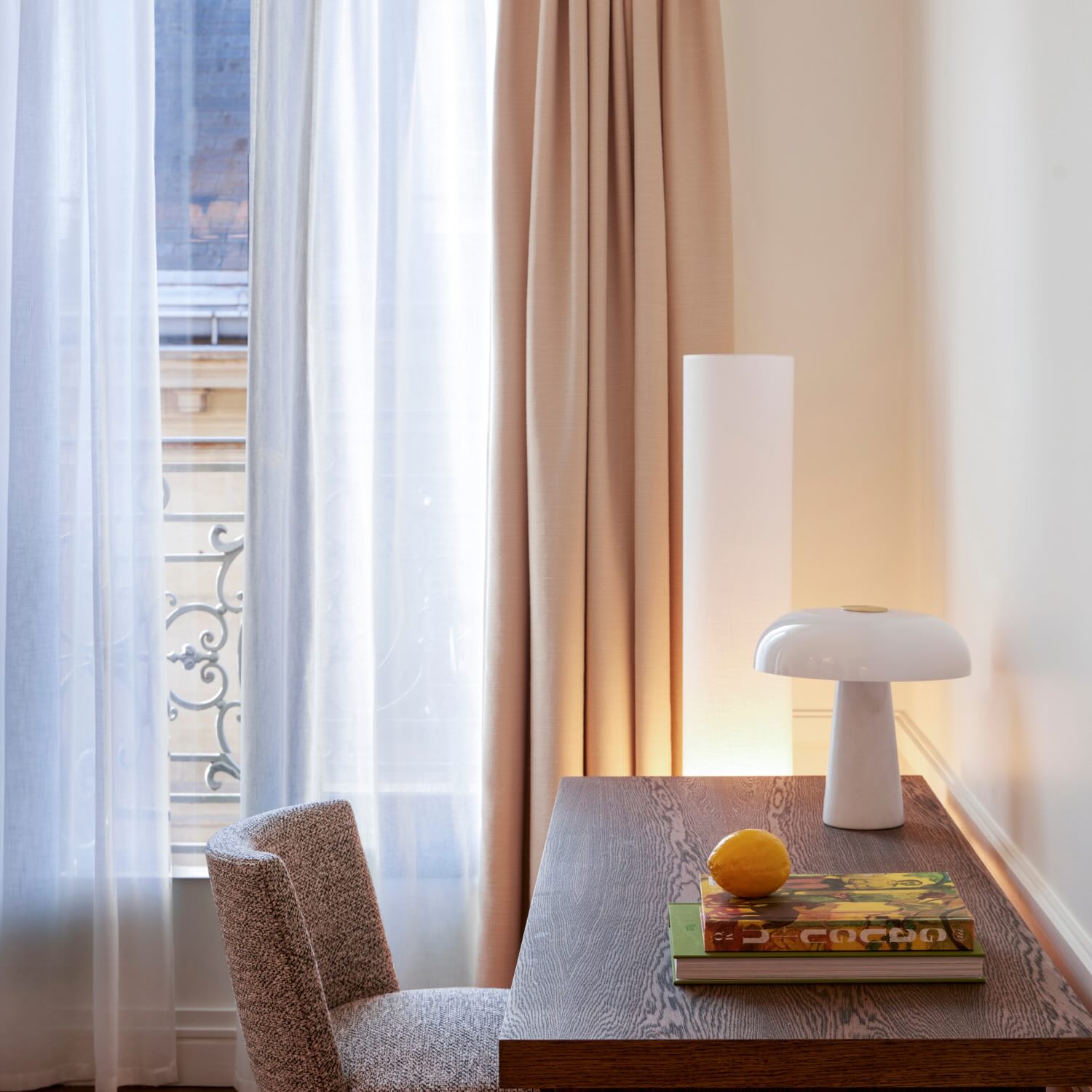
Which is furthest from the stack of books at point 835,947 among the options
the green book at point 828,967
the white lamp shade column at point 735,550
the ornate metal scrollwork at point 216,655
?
the ornate metal scrollwork at point 216,655

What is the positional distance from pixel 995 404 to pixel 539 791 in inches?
44.5

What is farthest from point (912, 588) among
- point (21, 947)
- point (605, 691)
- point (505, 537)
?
point (21, 947)

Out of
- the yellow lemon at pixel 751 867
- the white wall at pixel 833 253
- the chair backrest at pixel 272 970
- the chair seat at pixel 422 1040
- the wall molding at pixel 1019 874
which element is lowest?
the chair seat at pixel 422 1040

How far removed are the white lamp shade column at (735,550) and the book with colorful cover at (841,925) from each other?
2.43 feet

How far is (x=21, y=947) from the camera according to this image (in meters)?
2.48

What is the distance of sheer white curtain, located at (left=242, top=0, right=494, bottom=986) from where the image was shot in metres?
2.39

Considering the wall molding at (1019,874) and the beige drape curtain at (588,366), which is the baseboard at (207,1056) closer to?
the beige drape curtain at (588,366)

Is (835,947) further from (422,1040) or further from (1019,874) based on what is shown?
(422,1040)

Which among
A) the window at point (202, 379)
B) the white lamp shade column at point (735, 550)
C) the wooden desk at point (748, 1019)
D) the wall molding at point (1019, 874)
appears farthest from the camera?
the window at point (202, 379)

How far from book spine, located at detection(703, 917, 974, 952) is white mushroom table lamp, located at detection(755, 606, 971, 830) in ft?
1.29

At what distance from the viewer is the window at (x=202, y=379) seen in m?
2.48

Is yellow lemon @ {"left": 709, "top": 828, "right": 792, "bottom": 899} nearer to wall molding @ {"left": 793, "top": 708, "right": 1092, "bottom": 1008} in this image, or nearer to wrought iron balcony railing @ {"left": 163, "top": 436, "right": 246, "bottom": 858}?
wall molding @ {"left": 793, "top": 708, "right": 1092, "bottom": 1008}

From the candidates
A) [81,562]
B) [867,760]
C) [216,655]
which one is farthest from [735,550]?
[81,562]

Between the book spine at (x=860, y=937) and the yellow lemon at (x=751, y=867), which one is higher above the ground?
the yellow lemon at (x=751, y=867)
